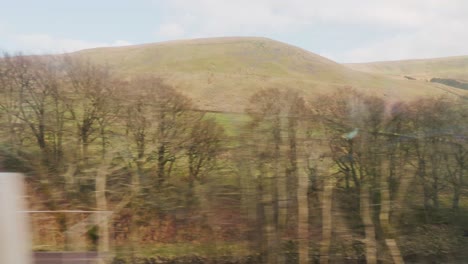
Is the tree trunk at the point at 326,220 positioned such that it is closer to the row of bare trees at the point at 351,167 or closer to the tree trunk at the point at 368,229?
the row of bare trees at the point at 351,167

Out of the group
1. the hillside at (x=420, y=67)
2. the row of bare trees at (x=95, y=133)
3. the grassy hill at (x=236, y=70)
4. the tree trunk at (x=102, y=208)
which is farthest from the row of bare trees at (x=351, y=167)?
the hillside at (x=420, y=67)

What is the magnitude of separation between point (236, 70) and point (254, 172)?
562 cm

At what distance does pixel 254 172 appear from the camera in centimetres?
681

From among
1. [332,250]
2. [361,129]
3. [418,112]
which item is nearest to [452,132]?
[418,112]

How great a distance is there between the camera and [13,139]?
7984 millimetres

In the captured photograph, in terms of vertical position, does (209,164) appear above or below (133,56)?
below

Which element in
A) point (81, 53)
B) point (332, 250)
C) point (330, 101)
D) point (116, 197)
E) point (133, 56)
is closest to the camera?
point (332, 250)

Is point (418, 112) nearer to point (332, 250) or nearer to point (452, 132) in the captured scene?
point (452, 132)

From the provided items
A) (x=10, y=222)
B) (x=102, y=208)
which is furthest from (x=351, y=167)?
(x=10, y=222)

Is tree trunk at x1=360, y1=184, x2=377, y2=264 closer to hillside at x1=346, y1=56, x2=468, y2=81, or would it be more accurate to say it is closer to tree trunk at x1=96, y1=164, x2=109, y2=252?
tree trunk at x1=96, y1=164, x2=109, y2=252

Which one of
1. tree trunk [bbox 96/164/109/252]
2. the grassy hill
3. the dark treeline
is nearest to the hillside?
the grassy hill

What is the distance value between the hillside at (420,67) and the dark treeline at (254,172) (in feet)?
19.1

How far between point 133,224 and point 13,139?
2887 mm

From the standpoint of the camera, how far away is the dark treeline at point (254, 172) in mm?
6516
